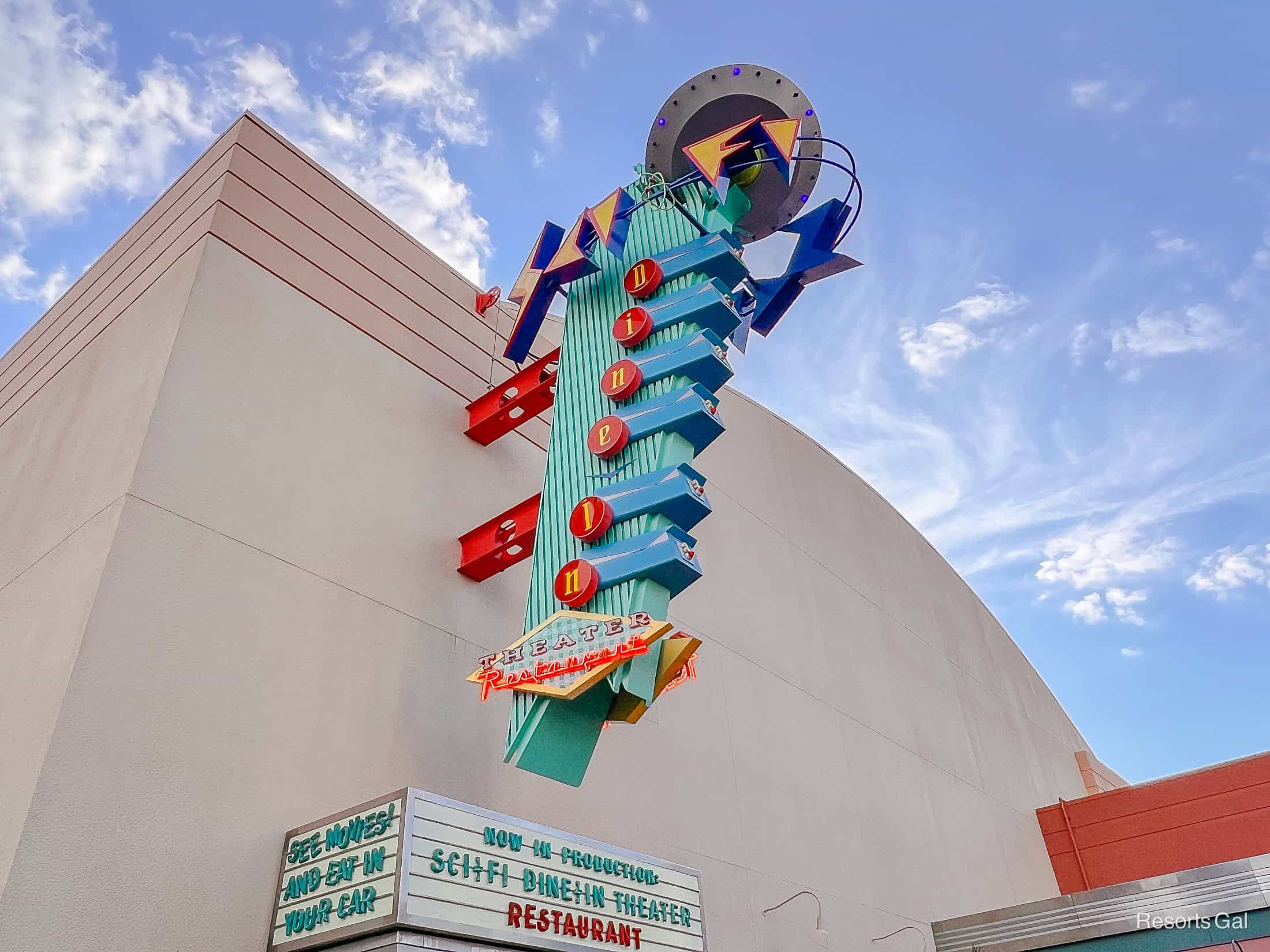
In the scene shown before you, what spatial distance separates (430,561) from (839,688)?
28.2ft

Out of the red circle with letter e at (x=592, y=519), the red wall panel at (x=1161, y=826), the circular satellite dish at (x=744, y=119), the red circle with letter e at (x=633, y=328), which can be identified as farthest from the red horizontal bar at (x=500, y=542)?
the red wall panel at (x=1161, y=826)

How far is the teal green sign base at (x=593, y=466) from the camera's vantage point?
291 inches

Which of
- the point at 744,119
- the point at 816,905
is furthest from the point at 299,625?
the point at 744,119

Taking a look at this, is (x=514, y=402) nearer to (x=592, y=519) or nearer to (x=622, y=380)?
(x=622, y=380)

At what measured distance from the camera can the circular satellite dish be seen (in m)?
12.4

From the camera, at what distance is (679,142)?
1273cm

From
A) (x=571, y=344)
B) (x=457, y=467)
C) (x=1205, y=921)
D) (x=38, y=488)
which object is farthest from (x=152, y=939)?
(x=1205, y=921)

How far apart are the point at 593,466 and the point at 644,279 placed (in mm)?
2407

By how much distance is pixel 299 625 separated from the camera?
→ 8.38 meters

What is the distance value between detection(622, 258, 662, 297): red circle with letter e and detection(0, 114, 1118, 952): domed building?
2.59 metres

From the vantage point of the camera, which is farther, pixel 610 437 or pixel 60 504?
pixel 610 437

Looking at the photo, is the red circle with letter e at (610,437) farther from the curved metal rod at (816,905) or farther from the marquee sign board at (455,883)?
the curved metal rod at (816,905)

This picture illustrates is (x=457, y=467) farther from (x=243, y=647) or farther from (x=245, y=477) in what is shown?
(x=243, y=647)

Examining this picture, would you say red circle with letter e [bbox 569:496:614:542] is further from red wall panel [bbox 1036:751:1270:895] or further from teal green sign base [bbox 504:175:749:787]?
red wall panel [bbox 1036:751:1270:895]
